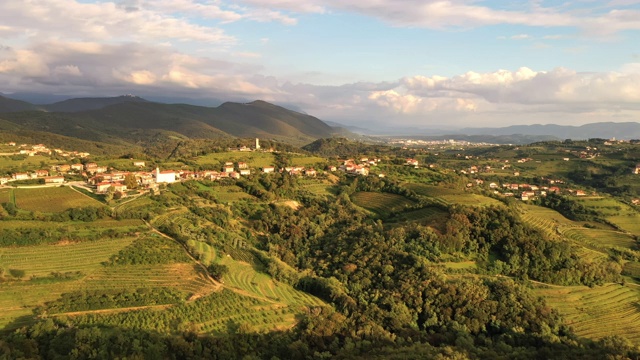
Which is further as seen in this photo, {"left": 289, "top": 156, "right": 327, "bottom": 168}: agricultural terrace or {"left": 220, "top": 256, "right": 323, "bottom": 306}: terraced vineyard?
{"left": 289, "top": 156, "right": 327, "bottom": 168}: agricultural terrace

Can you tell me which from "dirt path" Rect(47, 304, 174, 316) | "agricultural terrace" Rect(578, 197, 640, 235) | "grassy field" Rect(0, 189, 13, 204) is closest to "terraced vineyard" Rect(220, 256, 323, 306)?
"dirt path" Rect(47, 304, 174, 316)

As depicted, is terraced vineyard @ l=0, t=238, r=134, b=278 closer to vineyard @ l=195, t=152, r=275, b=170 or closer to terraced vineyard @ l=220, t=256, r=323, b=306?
terraced vineyard @ l=220, t=256, r=323, b=306

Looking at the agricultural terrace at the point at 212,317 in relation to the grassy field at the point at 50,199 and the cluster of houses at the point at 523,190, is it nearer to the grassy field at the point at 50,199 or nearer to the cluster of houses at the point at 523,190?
the grassy field at the point at 50,199

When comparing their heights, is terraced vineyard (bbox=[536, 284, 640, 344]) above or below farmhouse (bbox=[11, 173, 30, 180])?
below

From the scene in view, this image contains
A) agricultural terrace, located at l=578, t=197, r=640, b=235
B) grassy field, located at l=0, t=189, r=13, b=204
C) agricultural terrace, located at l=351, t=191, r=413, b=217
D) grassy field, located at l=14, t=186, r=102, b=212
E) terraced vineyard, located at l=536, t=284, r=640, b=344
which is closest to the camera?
terraced vineyard, located at l=536, t=284, r=640, b=344

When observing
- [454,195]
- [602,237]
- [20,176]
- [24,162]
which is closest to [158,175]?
[20,176]

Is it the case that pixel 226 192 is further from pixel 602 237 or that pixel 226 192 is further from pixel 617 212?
pixel 617 212

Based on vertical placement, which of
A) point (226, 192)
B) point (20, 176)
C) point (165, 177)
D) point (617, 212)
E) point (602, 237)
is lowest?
point (602, 237)
